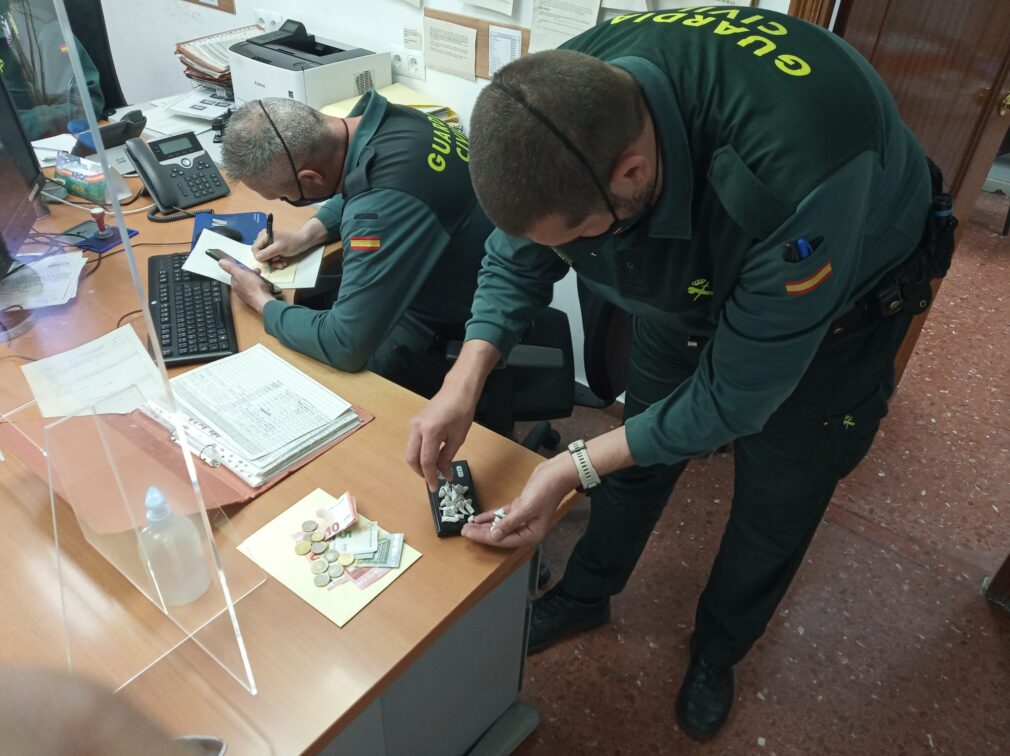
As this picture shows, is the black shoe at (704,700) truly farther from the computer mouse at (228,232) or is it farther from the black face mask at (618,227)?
the computer mouse at (228,232)

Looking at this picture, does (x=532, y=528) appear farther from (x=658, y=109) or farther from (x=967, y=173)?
(x=967, y=173)

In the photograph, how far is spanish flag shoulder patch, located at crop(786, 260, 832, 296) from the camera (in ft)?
2.58

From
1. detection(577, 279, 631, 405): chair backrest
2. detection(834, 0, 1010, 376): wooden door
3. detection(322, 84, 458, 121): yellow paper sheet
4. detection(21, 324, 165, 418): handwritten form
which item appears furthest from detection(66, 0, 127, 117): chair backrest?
detection(834, 0, 1010, 376): wooden door

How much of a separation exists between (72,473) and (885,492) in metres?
2.09

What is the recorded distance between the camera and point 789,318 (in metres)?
0.82

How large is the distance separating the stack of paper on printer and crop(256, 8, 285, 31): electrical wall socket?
1671 mm

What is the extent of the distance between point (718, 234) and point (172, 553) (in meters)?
0.79

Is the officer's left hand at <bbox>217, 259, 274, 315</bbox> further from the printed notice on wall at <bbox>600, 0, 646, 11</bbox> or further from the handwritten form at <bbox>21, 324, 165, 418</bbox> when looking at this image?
the printed notice on wall at <bbox>600, 0, 646, 11</bbox>

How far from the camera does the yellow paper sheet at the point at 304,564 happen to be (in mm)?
882

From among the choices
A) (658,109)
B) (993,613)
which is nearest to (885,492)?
(993,613)

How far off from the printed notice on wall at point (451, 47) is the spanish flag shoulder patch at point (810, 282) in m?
1.54

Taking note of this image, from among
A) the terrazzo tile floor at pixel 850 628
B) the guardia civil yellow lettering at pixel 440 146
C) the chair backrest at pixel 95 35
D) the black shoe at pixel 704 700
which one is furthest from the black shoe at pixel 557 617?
the chair backrest at pixel 95 35

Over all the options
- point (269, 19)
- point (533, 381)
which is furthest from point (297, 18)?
point (533, 381)

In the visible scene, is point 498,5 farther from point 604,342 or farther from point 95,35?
point 95,35
